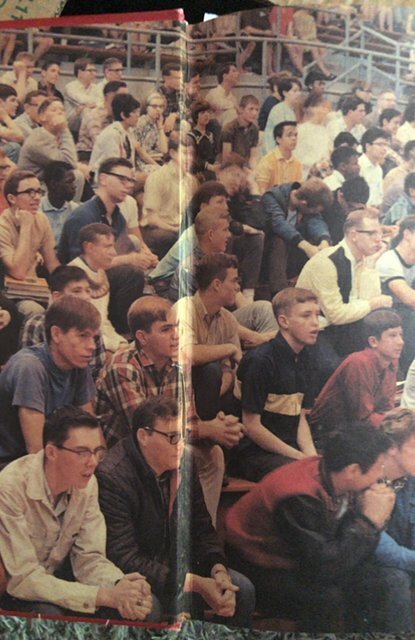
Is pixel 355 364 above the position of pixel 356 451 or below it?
above

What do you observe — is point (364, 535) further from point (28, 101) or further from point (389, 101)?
point (28, 101)

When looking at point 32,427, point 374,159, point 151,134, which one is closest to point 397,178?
point 374,159

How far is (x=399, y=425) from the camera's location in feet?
6.48

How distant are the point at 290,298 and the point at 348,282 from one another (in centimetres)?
13

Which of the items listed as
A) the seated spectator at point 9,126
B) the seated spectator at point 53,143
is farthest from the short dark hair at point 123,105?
the seated spectator at point 9,126

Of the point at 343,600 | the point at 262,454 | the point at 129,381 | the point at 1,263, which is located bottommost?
the point at 343,600

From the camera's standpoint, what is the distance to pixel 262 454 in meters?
1.99

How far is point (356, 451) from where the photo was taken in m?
1.97

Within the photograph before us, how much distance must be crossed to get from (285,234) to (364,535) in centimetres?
67

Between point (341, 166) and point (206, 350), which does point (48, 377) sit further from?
point (341, 166)

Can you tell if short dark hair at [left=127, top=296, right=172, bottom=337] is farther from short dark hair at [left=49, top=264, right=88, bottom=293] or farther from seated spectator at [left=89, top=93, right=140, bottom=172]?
seated spectator at [left=89, top=93, right=140, bottom=172]

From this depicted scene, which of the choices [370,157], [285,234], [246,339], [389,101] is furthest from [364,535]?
[389,101]

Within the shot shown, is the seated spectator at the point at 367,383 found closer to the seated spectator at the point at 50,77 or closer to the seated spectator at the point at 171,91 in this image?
the seated spectator at the point at 171,91

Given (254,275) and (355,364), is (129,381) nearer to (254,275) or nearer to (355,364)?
(254,275)
